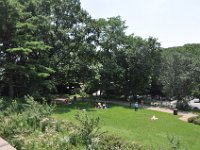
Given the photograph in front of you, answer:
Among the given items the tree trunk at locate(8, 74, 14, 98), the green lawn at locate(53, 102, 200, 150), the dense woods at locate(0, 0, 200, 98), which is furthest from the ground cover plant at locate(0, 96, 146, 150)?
the tree trunk at locate(8, 74, 14, 98)

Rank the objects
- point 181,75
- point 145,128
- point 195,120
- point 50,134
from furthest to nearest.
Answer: point 181,75, point 195,120, point 145,128, point 50,134

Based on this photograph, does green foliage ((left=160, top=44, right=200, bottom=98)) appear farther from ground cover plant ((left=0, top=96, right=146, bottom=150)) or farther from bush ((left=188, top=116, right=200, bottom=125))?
ground cover plant ((left=0, top=96, right=146, bottom=150))

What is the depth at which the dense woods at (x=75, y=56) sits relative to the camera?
121 feet

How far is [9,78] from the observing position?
38.9m

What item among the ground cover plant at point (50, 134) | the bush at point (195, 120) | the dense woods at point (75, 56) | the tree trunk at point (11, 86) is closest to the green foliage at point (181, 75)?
the dense woods at point (75, 56)

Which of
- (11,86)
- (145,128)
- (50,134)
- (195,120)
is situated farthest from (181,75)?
(50,134)

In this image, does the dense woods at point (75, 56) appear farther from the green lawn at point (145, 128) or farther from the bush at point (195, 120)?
the bush at point (195, 120)

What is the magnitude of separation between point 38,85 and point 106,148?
2333 centimetres

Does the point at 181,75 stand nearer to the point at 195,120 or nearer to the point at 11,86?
the point at 195,120

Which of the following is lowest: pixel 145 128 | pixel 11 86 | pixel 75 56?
pixel 145 128

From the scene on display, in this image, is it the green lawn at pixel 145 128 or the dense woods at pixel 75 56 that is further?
the dense woods at pixel 75 56

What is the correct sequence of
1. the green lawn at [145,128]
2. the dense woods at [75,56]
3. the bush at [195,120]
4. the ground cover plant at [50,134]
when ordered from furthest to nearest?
the dense woods at [75,56] → the bush at [195,120] → the green lawn at [145,128] → the ground cover plant at [50,134]

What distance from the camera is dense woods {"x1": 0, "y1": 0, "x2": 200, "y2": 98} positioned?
36.9 m

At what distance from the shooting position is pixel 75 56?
46.9 meters
